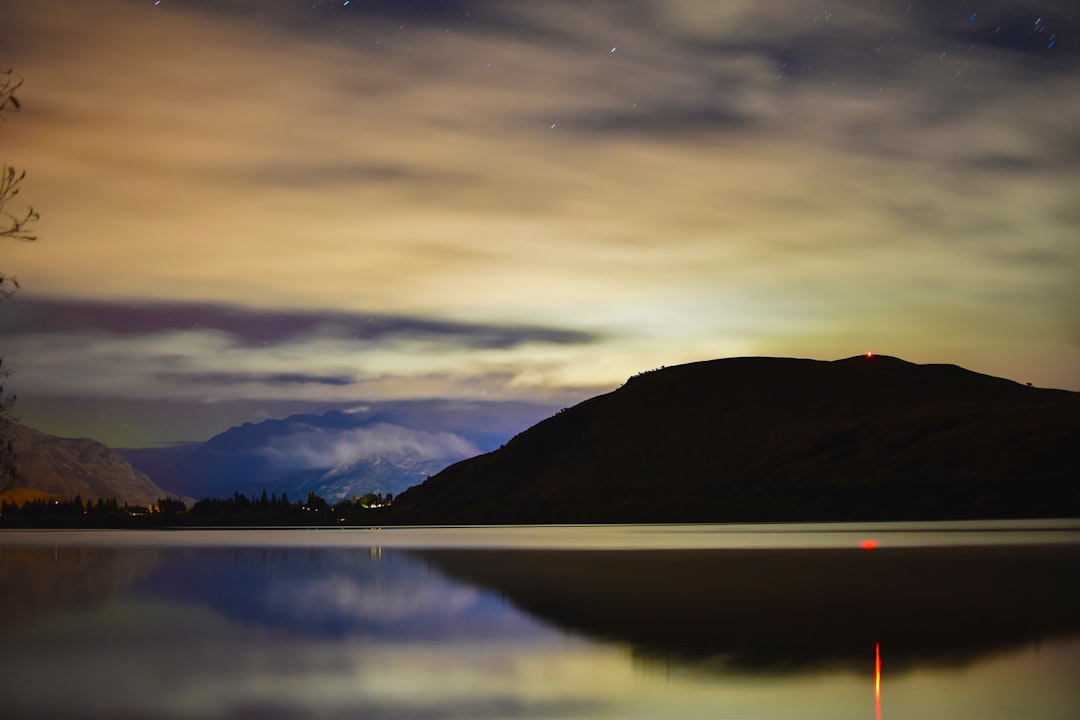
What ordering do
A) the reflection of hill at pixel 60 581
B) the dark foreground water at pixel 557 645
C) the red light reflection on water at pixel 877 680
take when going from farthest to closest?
1. the reflection of hill at pixel 60 581
2. the dark foreground water at pixel 557 645
3. the red light reflection on water at pixel 877 680

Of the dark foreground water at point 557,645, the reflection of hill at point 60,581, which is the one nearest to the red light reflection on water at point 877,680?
the dark foreground water at point 557,645

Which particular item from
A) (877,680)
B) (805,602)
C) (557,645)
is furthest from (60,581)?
(877,680)

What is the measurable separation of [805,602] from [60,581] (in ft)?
110

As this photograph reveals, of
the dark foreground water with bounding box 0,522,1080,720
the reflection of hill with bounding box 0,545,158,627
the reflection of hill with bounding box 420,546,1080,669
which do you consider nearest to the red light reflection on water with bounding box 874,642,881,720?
the dark foreground water with bounding box 0,522,1080,720

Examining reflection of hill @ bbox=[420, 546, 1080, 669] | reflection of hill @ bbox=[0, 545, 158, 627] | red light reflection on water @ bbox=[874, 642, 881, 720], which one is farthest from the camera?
reflection of hill @ bbox=[0, 545, 158, 627]

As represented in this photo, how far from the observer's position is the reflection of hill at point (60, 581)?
3947 centimetres

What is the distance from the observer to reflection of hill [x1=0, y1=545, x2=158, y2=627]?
129 feet

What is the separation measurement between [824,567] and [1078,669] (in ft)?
112

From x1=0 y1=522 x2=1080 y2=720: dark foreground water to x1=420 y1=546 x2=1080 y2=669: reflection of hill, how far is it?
0.12m

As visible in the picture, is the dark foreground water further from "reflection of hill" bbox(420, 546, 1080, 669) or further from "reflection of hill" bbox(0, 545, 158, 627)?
"reflection of hill" bbox(0, 545, 158, 627)

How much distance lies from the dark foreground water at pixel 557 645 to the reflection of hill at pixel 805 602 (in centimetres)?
12

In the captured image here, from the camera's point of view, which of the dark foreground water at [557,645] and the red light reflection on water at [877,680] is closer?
the red light reflection on water at [877,680]

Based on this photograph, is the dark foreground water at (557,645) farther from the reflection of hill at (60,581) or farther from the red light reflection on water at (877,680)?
the reflection of hill at (60,581)

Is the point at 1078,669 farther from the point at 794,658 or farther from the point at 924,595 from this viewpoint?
the point at 924,595
